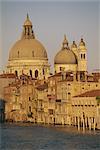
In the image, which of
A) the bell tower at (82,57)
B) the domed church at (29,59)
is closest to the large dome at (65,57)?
the bell tower at (82,57)

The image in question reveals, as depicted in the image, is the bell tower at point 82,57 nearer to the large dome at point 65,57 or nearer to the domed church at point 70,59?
the domed church at point 70,59

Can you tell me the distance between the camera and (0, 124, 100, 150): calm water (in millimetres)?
19781

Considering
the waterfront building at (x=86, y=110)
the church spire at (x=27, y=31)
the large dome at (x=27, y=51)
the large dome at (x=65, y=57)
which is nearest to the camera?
the waterfront building at (x=86, y=110)

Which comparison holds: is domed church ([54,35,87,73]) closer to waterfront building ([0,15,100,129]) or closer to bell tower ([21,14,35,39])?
waterfront building ([0,15,100,129])

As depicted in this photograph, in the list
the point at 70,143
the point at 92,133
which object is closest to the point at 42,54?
the point at 92,133

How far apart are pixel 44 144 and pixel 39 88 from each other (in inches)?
579

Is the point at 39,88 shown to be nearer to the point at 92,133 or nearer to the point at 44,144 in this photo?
the point at 92,133

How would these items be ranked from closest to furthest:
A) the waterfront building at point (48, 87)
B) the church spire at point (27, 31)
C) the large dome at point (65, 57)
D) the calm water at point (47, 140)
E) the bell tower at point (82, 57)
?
1. the calm water at point (47, 140)
2. the waterfront building at point (48, 87)
3. the large dome at point (65, 57)
4. the bell tower at point (82, 57)
5. the church spire at point (27, 31)

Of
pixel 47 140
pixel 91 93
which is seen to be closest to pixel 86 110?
pixel 91 93

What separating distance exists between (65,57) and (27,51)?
2.30m

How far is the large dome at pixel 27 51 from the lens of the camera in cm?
4312

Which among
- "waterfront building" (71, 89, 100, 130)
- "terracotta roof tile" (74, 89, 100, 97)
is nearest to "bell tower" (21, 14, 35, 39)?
"waterfront building" (71, 89, 100, 130)

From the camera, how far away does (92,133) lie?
953 inches

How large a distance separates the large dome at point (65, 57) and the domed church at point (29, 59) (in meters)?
1.19
